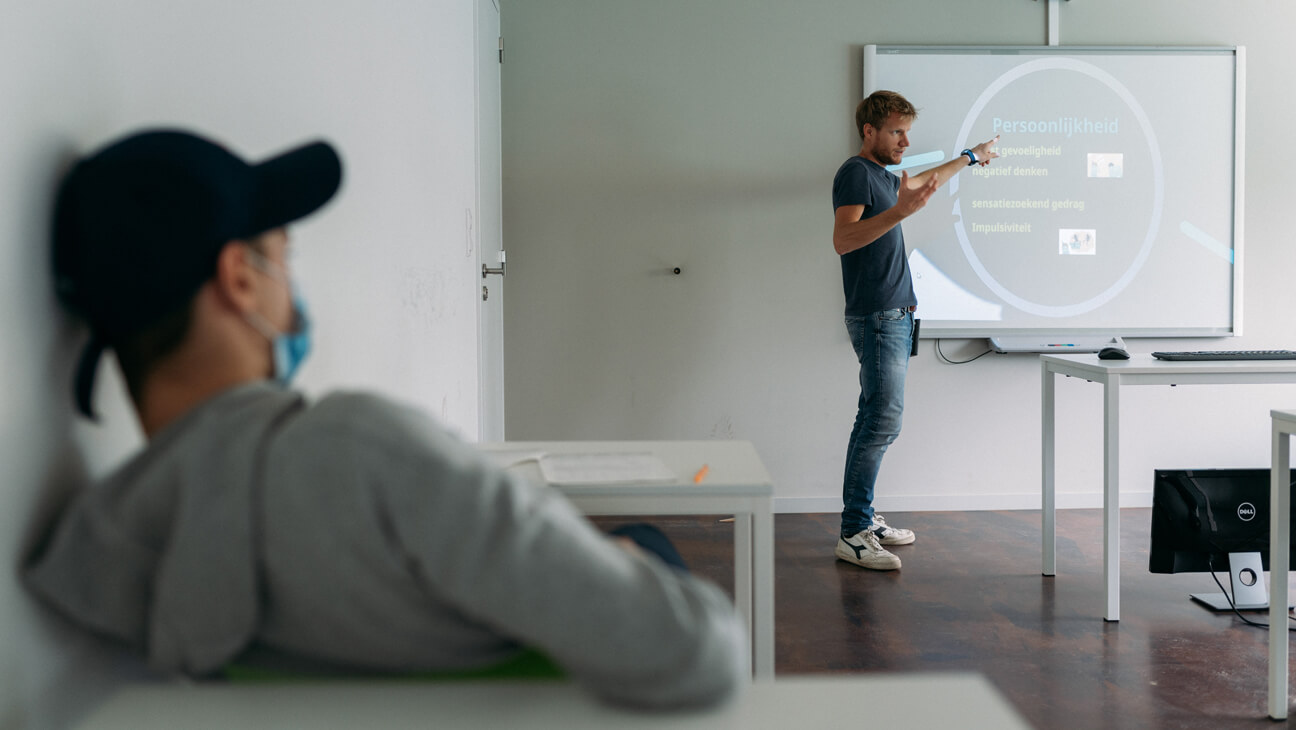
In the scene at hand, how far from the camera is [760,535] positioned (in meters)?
1.17

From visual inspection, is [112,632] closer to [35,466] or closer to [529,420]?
[35,466]

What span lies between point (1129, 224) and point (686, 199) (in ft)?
5.96

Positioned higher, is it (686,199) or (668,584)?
(686,199)

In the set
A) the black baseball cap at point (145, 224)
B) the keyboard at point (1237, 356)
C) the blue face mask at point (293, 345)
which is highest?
the black baseball cap at point (145, 224)

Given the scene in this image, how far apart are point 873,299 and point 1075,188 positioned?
1.29 m

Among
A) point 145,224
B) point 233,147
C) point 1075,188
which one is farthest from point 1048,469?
point 145,224

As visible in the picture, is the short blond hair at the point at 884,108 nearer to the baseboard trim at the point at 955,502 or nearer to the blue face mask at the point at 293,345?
the baseboard trim at the point at 955,502

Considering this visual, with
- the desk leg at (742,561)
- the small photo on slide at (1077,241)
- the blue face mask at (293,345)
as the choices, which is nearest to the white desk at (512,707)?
the blue face mask at (293,345)

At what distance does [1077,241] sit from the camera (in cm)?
387

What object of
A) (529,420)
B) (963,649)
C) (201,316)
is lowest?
(963,649)

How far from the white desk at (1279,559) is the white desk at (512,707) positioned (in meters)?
1.67

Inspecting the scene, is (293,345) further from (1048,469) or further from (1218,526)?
(1048,469)

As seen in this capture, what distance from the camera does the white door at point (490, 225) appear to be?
10.6 ft

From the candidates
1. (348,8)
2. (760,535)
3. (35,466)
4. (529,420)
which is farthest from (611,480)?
(529,420)
